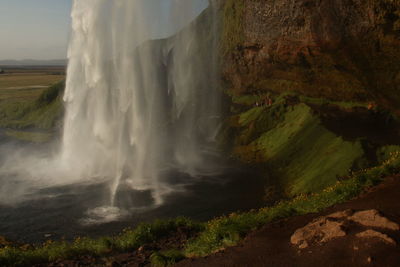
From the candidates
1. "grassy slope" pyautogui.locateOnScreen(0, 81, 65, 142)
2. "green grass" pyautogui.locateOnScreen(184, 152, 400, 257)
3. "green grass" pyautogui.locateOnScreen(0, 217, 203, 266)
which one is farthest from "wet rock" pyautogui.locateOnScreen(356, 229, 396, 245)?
"grassy slope" pyautogui.locateOnScreen(0, 81, 65, 142)

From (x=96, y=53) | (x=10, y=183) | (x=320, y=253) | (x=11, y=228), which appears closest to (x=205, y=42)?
(x=96, y=53)

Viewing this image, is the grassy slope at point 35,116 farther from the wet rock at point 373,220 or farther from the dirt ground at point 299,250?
the wet rock at point 373,220

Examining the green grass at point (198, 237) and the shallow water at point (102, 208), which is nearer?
the green grass at point (198, 237)

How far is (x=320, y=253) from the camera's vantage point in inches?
357

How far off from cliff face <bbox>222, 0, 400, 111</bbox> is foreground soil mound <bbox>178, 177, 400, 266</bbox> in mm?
23265

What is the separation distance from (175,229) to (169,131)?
3059cm

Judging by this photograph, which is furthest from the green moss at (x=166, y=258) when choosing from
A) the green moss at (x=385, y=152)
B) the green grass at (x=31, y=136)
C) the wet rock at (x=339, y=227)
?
the green grass at (x=31, y=136)

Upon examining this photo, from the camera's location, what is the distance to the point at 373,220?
32.4ft

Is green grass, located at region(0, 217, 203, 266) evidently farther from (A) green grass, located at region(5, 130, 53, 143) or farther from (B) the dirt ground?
(A) green grass, located at region(5, 130, 53, 143)

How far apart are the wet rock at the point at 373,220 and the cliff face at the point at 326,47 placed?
2429 cm

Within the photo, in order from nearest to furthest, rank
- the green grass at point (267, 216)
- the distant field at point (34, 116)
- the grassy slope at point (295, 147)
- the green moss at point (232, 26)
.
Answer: the green grass at point (267, 216), the grassy slope at point (295, 147), the green moss at point (232, 26), the distant field at point (34, 116)

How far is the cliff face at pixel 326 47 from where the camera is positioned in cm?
3114

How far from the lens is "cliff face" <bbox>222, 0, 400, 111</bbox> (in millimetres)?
31141

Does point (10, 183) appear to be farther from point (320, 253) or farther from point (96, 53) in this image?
point (320, 253)
